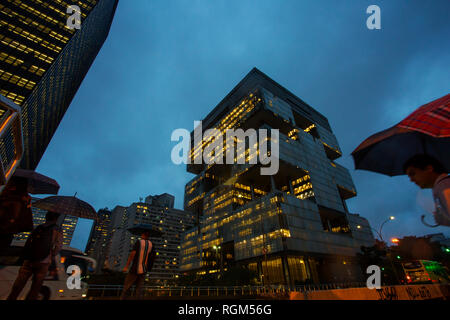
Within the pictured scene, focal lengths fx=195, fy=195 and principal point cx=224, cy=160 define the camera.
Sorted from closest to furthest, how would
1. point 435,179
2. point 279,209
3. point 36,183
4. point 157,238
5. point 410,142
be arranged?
point 435,179
point 410,142
point 36,183
point 279,209
point 157,238

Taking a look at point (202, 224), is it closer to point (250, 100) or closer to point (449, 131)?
point (250, 100)

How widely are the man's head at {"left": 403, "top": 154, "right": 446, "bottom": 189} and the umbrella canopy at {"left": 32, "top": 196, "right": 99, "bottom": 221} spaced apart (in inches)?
387

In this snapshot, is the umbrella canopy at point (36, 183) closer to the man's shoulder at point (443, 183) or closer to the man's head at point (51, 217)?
the man's head at point (51, 217)

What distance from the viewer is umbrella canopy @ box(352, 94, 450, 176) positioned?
7.72ft

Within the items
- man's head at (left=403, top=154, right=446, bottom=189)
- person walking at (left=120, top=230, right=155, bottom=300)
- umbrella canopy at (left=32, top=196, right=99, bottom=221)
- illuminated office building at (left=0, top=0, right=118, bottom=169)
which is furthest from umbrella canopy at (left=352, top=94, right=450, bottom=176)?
illuminated office building at (left=0, top=0, right=118, bottom=169)

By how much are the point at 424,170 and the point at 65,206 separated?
1061 cm

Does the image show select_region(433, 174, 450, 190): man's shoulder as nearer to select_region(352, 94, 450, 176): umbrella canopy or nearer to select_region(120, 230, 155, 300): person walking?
select_region(352, 94, 450, 176): umbrella canopy

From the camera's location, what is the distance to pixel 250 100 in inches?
2936

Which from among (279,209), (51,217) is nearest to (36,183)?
(51,217)

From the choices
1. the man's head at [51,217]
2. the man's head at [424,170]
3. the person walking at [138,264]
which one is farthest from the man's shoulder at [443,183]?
the man's head at [51,217]

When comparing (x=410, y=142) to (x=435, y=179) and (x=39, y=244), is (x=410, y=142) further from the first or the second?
(x=39, y=244)

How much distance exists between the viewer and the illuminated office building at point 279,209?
45125mm

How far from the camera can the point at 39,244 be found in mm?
4707

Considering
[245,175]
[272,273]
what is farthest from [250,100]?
[272,273]
